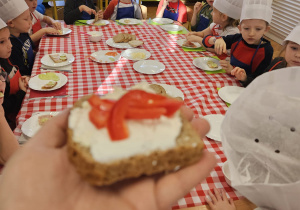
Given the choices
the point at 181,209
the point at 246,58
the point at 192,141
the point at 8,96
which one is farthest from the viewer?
the point at 246,58

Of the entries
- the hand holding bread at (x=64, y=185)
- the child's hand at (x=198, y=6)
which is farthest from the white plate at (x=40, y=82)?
the child's hand at (x=198, y=6)

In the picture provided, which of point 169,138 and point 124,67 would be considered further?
point 124,67

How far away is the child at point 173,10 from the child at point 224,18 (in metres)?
0.98

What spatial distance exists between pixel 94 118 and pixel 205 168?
465 mm

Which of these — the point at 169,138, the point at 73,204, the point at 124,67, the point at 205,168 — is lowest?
the point at 124,67

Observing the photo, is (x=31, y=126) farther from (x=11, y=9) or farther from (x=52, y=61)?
(x=11, y=9)

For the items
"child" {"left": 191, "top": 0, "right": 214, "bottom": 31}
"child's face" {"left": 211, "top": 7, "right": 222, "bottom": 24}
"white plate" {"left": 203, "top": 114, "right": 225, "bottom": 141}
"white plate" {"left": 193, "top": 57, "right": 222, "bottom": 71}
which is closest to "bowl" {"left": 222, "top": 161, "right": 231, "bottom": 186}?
"white plate" {"left": 203, "top": 114, "right": 225, "bottom": 141}

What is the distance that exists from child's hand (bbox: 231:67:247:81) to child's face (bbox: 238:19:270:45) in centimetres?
47

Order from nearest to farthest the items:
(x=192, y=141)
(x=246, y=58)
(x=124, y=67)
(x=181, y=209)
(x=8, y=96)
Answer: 1. (x=192, y=141)
2. (x=181, y=209)
3. (x=8, y=96)
4. (x=124, y=67)
5. (x=246, y=58)

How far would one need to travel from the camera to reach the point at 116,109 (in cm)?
80

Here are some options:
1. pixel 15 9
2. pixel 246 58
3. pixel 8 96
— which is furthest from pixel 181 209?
pixel 15 9

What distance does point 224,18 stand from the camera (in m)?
2.78

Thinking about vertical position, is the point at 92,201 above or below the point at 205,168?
below

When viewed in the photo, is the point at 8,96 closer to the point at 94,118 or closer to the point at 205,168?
the point at 94,118
